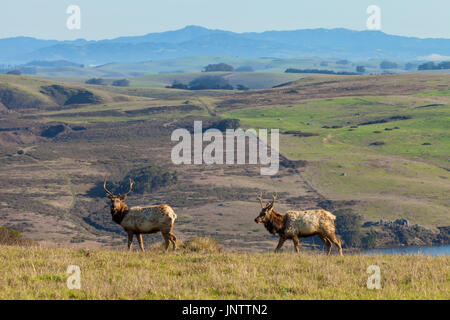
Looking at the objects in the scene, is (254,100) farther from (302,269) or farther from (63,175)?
(302,269)

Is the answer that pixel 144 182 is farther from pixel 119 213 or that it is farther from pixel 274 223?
pixel 274 223

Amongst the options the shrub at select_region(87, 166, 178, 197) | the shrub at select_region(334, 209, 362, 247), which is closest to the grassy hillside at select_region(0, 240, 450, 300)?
the shrub at select_region(334, 209, 362, 247)

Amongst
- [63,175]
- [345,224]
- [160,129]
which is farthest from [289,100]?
[345,224]

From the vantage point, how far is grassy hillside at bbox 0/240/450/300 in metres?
12.8

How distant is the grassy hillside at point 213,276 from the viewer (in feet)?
42.0

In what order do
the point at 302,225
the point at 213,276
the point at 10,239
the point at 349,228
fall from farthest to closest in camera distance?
the point at 349,228
the point at 10,239
the point at 302,225
the point at 213,276

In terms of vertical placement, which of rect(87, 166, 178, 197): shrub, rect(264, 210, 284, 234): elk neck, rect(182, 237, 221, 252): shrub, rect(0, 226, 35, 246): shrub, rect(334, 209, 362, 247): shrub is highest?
rect(264, 210, 284, 234): elk neck

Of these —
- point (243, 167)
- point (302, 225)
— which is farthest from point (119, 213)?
point (243, 167)

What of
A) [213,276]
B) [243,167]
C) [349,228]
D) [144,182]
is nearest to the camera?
[213,276]

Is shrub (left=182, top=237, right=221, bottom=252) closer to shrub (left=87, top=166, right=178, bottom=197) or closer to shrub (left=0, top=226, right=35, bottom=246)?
shrub (left=0, top=226, right=35, bottom=246)

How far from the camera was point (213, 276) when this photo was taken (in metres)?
14.4

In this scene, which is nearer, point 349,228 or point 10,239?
point 10,239

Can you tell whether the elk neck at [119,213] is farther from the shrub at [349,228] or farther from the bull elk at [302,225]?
the shrub at [349,228]
